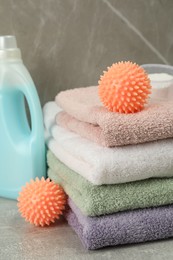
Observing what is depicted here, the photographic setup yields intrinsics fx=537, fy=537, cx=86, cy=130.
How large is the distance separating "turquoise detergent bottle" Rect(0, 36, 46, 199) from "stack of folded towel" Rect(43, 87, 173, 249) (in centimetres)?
17

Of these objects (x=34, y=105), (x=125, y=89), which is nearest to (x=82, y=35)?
(x=34, y=105)

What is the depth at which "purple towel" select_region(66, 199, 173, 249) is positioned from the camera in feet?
2.90

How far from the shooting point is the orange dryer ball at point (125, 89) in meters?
0.92

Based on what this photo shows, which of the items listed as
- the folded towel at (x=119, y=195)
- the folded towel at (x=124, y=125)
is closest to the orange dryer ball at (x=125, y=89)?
the folded towel at (x=124, y=125)

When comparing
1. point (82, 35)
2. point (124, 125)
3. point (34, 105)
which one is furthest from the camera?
point (82, 35)

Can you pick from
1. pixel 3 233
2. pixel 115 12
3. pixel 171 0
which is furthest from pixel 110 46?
pixel 3 233

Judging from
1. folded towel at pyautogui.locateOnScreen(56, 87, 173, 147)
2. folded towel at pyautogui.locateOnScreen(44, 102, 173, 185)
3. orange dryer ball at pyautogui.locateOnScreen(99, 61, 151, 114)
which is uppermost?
orange dryer ball at pyautogui.locateOnScreen(99, 61, 151, 114)

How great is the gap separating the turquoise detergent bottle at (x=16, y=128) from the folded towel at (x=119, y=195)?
0.19 meters

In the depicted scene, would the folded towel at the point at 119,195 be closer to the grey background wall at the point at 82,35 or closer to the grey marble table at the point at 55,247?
the grey marble table at the point at 55,247

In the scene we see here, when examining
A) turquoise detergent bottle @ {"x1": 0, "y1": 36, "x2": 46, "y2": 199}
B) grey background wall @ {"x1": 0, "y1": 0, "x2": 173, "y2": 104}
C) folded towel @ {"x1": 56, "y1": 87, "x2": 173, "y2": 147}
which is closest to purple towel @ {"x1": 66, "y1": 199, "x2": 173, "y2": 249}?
folded towel @ {"x1": 56, "y1": 87, "x2": 173, "y2": 147}

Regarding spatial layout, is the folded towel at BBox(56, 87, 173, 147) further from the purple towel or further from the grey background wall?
the grey background wall

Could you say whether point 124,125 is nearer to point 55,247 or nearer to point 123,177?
point 123,177

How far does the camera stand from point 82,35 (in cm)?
130

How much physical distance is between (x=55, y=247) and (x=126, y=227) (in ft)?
0.41
